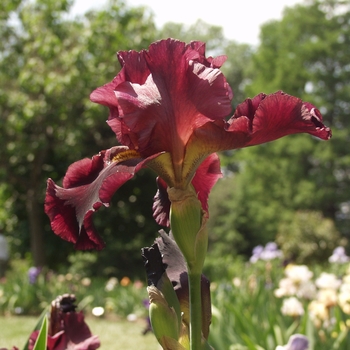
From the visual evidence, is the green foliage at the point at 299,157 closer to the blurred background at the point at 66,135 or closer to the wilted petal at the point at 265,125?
the blurred background at the point at 66,135

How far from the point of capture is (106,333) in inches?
245

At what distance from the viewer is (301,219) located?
37.5ft

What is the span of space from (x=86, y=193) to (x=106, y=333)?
234 inches

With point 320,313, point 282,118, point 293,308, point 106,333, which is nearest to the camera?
point 282,118

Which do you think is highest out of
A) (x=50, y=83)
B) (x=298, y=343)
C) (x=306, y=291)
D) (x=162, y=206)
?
(x=50, y=83)

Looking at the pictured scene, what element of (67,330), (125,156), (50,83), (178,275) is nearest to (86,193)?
(125,156)

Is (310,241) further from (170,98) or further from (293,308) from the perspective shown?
(170,98)

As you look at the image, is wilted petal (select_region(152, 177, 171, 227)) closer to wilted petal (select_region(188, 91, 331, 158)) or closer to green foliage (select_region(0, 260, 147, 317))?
wilted petal (select_region(188, 91, 331, 158))

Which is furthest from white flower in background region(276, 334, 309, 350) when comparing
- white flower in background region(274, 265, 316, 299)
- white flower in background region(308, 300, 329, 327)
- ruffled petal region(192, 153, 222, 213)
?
white flower in background region(274, 265, 316, 299)

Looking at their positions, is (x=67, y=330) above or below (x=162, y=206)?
below

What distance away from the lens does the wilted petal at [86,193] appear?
0.65 meters

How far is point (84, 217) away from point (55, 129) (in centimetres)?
926

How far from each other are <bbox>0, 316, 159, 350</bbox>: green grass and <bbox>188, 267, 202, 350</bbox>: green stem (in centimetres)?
477

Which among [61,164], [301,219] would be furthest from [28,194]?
[301,219]
